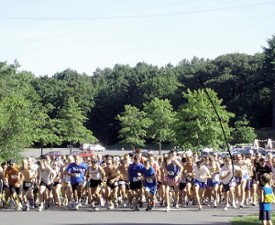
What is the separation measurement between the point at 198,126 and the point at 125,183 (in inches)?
1123

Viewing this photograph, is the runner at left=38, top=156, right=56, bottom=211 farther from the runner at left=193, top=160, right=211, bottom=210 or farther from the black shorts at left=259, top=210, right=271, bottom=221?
the black shorts at left=259, top=210, right=271, bottom=221

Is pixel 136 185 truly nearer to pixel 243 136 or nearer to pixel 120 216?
pixel 120 216

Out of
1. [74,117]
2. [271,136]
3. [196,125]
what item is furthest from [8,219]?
[271,136]

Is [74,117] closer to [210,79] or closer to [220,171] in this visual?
[210,79]

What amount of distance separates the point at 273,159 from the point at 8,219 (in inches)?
396

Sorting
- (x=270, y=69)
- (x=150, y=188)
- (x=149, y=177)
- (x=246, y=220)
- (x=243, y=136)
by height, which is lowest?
(x=246, y=220)

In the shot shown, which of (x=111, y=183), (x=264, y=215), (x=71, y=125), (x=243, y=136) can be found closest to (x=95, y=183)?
(x=111, y=183)

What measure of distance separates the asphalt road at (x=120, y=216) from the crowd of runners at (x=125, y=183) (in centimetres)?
72

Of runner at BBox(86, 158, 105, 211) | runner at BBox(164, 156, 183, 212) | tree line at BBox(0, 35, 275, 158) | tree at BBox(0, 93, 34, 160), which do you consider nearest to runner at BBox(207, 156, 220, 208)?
runner at BBox(164, 156, 183, 212)

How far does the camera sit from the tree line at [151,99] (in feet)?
170

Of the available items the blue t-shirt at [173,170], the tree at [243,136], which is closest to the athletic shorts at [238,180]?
the blue t-shirt at [173,170]

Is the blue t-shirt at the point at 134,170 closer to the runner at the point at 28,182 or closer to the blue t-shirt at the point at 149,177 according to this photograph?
the blue t-shirt at the point at 149,177

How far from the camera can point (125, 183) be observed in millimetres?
19547

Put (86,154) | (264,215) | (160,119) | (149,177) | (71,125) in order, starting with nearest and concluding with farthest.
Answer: (264,215) → (149,177) → (86,154) → (160,119) → (71,125)
